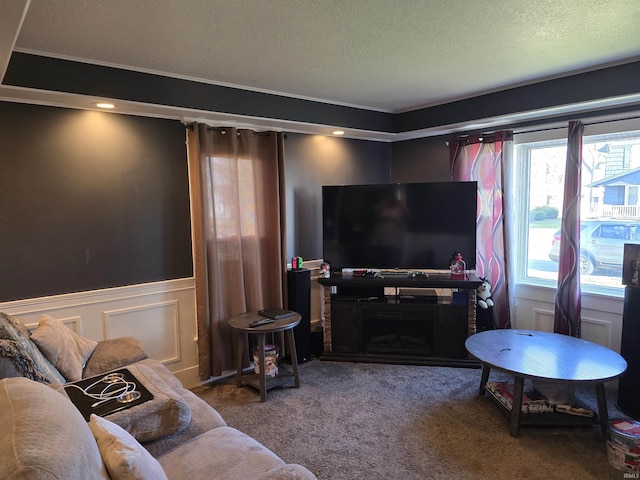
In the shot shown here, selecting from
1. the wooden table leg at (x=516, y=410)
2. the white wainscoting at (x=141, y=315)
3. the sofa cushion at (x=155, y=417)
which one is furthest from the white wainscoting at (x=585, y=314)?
the sofa cushion at (x=155, y=417)

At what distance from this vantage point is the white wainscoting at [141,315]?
283 centimetres

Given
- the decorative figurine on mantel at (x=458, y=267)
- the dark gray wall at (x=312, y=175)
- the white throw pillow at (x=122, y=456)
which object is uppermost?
the dark gray wall at (x=312, y=175)

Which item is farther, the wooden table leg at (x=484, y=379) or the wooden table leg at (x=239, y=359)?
the wooden table leg at (x=239, y=359)

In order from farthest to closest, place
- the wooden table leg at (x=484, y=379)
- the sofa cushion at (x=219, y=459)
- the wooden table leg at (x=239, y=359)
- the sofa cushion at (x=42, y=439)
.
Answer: the wooden table leg at (x=239, y=359) → the wooden table leg at (x=484, y=379) → the sofa cushion at (x=219, y=459) → the sofa cushion at (x=42, y=439)

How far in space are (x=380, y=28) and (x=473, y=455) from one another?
101 inches

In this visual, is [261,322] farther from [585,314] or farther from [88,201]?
[585,314]

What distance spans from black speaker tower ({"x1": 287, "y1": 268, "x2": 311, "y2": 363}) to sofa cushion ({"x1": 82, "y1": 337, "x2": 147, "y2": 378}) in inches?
59.1

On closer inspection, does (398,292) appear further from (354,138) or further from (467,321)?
(354,138)

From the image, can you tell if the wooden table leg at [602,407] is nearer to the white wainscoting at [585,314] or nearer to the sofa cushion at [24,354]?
the white wainscoting at [585,314]

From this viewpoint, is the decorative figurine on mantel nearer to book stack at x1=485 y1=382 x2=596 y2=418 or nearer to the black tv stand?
the black tv stand

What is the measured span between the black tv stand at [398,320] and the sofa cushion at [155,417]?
230cm

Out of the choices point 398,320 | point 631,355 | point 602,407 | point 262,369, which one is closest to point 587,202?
point 631,355

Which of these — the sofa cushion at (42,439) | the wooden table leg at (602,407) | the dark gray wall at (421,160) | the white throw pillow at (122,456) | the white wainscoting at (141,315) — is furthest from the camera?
the dark gray wall at (421,160)

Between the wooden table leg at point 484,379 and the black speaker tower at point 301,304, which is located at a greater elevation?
the black speaker tower at point 301,304
